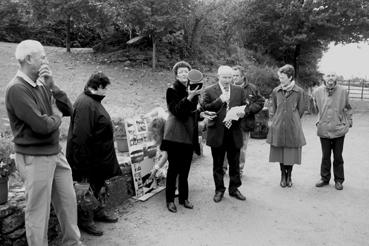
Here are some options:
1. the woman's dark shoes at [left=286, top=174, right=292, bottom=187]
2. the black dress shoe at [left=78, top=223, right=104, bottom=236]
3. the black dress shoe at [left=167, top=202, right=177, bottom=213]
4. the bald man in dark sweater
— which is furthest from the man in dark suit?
the bald man in dark sweater

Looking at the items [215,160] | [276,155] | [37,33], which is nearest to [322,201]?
[276,155]

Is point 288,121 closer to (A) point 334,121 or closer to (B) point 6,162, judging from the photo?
(A) point 334,121

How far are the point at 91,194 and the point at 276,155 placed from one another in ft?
10.3

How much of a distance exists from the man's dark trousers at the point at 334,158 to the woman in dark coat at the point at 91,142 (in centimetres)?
340

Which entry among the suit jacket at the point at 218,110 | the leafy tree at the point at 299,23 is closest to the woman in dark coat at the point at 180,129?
the suit jacket at the point at 218,110

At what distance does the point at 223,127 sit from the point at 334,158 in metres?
2.04

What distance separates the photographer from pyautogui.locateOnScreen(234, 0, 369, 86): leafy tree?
50.8 feet

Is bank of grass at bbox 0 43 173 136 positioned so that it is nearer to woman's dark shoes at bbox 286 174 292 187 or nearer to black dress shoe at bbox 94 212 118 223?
woman's dark shoes at bbox 286 174 292 187

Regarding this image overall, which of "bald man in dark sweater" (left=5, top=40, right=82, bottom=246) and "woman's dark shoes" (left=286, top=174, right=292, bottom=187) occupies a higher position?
"bald man in dark sweater" (left=5, top=40, right=82, bottom=246)

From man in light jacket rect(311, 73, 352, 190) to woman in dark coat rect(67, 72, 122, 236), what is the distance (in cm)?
336

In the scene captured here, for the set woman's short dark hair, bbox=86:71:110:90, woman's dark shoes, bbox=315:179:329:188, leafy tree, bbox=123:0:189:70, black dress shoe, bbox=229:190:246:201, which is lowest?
woman's dark shoes, bbox=315:179:329:188

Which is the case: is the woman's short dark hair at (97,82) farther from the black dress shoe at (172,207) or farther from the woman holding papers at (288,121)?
the woman holding papers at (288,121)

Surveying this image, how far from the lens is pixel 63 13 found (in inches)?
538

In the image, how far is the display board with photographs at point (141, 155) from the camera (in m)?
5.45
